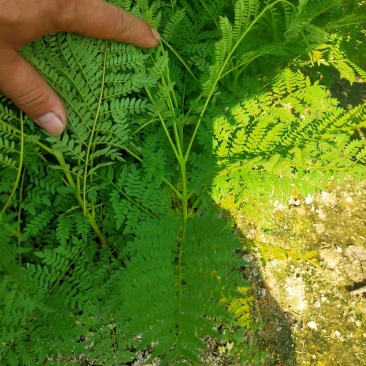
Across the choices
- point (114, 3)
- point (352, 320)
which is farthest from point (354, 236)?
point (114, 3)

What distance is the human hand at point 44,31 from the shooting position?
4.16 ft

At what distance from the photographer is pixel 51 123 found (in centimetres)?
142

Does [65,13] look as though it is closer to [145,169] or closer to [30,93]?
[30,93]

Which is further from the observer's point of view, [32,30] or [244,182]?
[244,182]

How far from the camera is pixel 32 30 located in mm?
1313

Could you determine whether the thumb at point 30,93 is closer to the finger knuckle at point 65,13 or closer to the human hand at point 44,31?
the human hand at point 44,31

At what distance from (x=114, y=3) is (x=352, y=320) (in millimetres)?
1769

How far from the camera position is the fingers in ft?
4.40

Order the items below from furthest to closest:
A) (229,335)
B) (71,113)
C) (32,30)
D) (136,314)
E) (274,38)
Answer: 1. (229,335)
2. (274,38)
3. (71,113)
4. (32,30)
5. (136,314)

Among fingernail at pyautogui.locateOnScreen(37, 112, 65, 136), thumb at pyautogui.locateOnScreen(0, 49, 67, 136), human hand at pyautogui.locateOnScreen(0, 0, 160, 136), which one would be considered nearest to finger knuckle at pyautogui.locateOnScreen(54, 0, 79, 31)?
human hand at pyautogui.locateOnScreen(0, 0, 160, 136)

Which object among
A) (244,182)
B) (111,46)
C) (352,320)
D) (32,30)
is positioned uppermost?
(32,30)

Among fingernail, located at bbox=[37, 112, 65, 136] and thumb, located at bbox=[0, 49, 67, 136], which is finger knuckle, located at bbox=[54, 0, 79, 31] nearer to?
thumb, located at bbox=[0, 49, 67, 136]

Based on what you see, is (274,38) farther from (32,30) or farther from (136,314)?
(136,314)

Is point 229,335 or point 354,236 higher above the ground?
point 229,335
